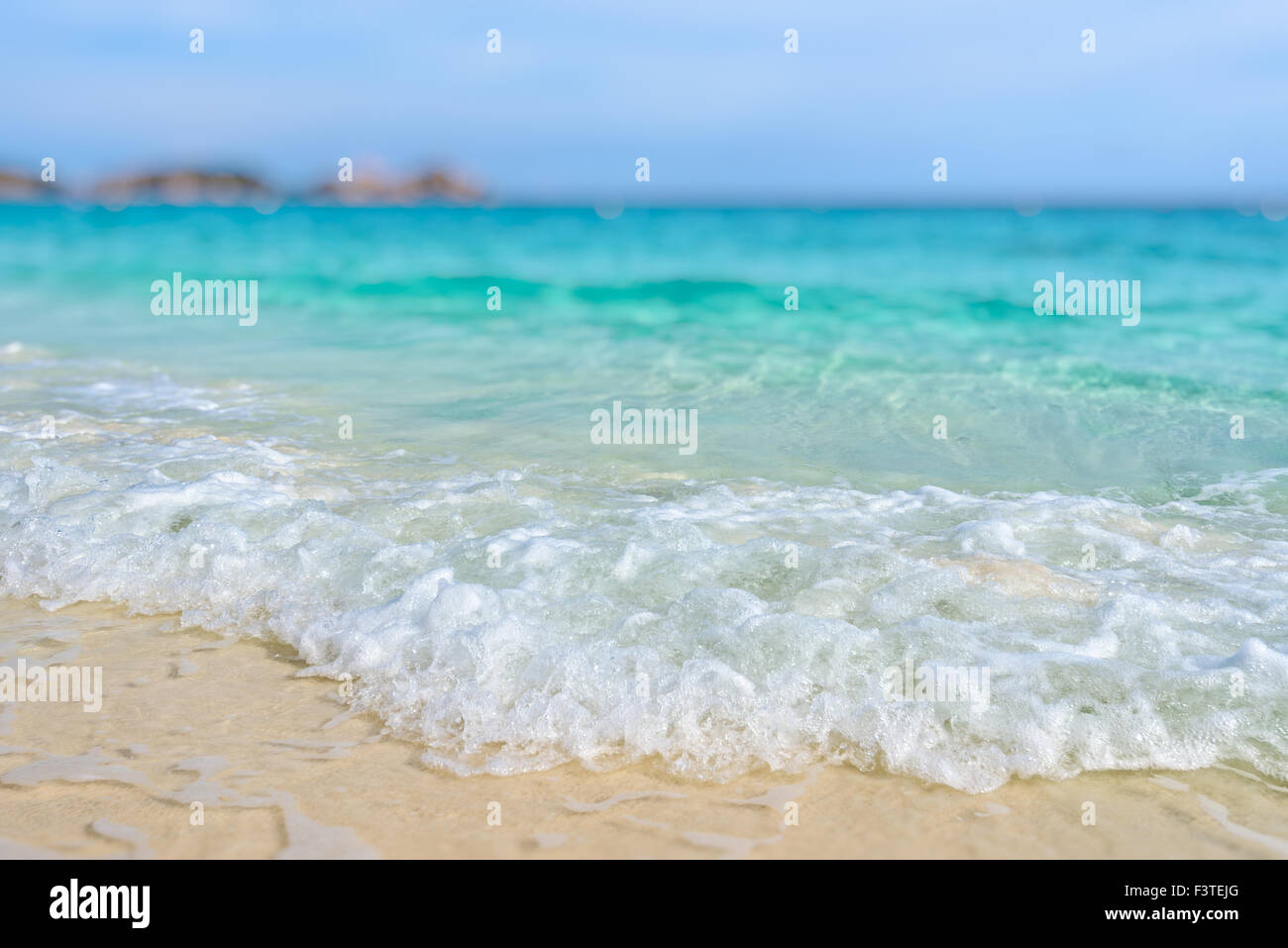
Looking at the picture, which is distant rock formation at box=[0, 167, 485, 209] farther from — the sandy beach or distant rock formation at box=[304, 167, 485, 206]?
the sandy beach

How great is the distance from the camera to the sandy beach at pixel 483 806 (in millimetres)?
3090

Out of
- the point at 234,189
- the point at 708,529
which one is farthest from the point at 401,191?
the point at 708,529

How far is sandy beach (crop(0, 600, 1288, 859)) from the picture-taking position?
309 centimetres

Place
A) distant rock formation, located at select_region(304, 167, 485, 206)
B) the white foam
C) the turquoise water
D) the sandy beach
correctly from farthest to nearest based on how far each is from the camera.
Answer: distant rock formation, located at select_region(304, 167, 485, 206)
the turquoise water
the white foam
the sandy beach

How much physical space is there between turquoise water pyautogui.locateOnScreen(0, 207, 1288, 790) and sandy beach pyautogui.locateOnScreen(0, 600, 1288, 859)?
150mm

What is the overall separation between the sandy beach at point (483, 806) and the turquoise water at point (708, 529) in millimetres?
150

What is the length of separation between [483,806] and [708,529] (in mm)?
2818

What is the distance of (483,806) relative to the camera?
10.8 ft

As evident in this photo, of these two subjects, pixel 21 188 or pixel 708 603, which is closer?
pixel 708 603

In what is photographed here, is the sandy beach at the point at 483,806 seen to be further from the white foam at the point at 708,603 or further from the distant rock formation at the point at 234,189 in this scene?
the distant rock formation at the point at 234,189

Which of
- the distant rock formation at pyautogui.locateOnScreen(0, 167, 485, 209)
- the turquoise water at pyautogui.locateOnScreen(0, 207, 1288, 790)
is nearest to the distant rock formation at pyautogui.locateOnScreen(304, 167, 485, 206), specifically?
the distant rock formation at pyautogui.locateOnScreen(0, 167, 485, 209)

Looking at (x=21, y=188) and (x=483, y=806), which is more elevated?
(x=21, y=188)

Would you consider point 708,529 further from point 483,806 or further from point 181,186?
point 181,186
